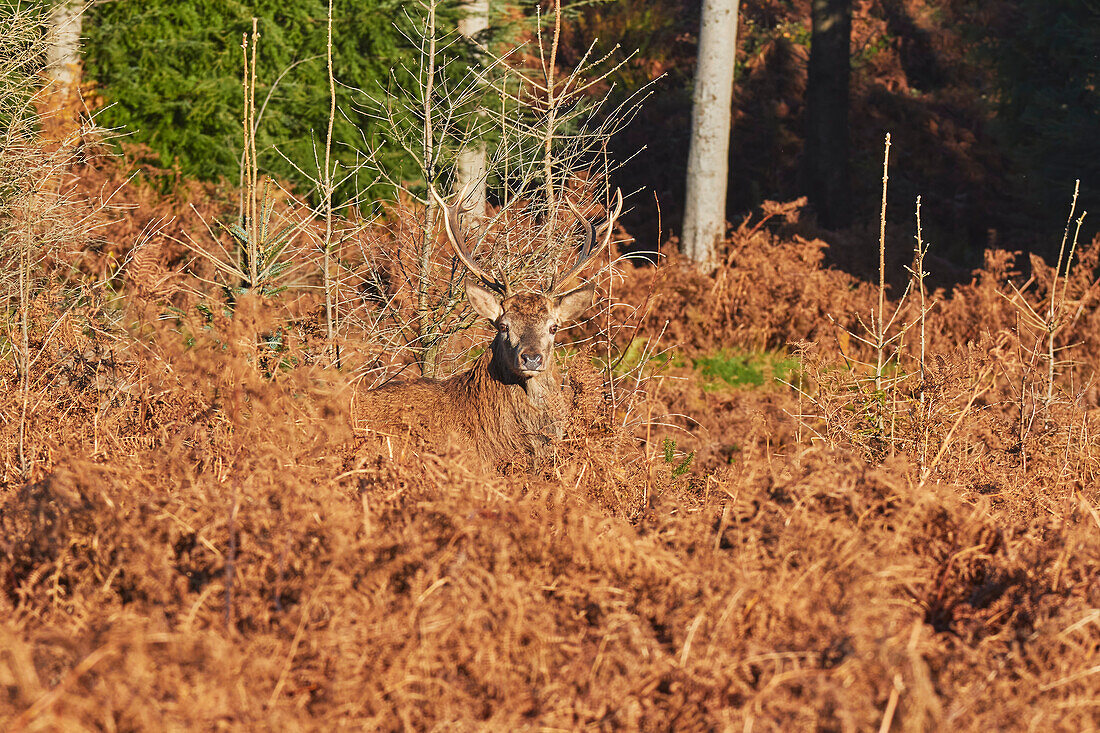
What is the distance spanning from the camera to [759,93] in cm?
1936

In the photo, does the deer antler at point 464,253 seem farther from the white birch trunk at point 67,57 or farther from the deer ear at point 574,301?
the white birch trunk at point 67,57

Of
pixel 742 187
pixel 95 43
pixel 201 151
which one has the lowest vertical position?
pixel 742 187

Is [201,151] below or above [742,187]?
above

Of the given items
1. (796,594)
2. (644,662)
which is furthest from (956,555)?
(644,662)

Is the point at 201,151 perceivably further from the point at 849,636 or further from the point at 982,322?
the point at 849,636

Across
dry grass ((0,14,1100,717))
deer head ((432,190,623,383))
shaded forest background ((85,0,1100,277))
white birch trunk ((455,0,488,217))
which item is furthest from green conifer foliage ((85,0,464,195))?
dry grass ((0,14,1100,717))

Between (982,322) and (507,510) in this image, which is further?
(982,322)

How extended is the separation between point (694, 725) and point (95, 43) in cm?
1054

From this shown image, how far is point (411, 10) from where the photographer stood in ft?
35.5

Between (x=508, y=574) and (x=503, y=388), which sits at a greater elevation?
(x=508, y=574)

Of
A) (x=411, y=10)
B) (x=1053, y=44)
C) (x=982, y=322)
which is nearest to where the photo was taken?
(x=982, y=322)

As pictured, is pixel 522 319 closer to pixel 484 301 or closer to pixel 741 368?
pixel 484 301

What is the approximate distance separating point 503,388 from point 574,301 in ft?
2.29

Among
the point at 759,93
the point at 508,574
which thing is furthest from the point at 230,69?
the point at 759,93
